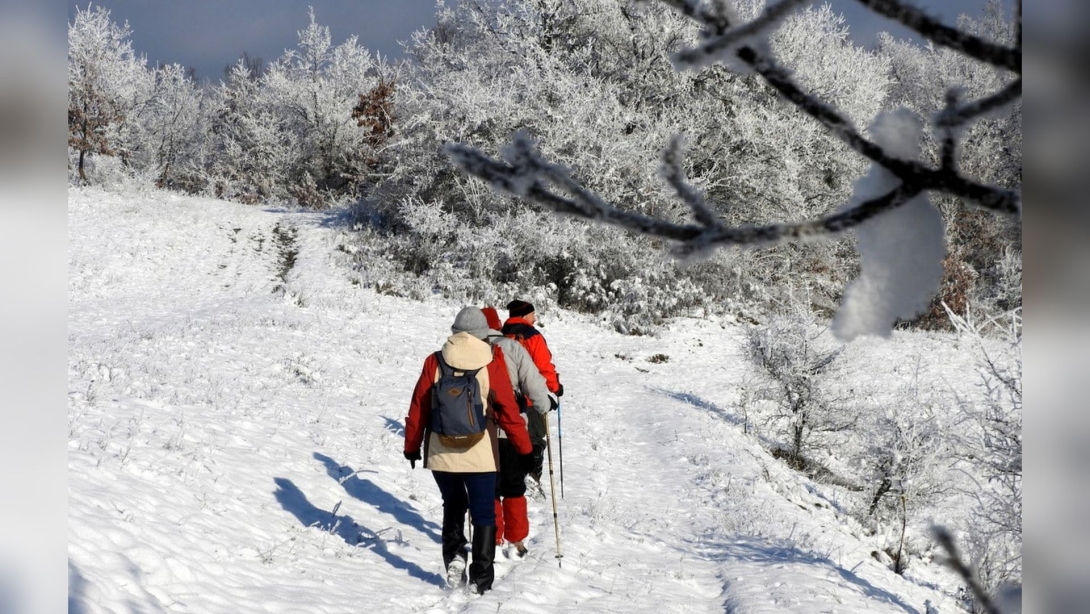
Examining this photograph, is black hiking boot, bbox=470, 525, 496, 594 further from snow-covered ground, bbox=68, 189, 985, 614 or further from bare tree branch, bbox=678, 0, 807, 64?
bare tree branch, bbox=678, 0, 807, 64

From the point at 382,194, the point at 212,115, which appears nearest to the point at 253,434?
the point at 382,194

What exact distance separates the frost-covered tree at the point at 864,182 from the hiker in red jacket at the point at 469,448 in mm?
3681

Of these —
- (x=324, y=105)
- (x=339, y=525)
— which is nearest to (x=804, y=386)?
(x=339, y=525)

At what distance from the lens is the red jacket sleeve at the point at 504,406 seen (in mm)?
4766

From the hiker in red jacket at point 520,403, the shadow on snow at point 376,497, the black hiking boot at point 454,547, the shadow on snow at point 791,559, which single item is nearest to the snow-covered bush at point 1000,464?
the shadow on snow at point 791,559

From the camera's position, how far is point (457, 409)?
4.45m

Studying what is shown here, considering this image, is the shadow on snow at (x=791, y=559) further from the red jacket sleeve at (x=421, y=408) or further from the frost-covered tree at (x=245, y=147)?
the frost-covered tree at (x=245, y=147)

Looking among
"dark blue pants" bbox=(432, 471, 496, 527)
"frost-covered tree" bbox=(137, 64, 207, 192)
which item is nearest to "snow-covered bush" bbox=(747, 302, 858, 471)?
"dark blue pants" bbox=(432, 471, 496, 527)

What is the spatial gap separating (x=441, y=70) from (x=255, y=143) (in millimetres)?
20400

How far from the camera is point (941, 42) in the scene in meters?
0.76

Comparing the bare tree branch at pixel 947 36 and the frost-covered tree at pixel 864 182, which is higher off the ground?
the bare tree branch at pixel 947 36

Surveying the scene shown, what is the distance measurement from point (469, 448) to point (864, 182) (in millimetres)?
3933
